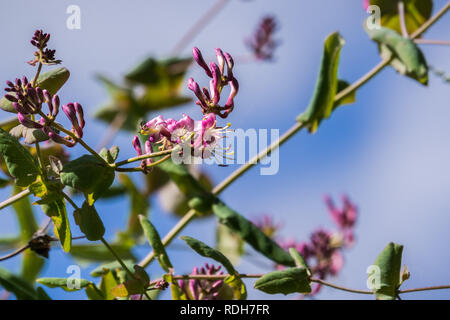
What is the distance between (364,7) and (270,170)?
917 mm

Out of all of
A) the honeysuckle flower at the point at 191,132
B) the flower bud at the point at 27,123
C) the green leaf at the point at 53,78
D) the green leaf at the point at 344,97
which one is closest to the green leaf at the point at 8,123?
the green leaf at the point at 53,78

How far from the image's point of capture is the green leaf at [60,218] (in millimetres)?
1123

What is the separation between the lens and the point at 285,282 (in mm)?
1205

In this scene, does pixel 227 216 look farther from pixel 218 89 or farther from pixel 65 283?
pixel 218 89

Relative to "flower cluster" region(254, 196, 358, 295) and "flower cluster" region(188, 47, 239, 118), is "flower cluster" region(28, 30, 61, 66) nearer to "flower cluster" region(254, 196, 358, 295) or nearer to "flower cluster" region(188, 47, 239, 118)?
"flower cluster" region(188, 47, 239, 118)

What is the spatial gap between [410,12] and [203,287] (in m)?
1.11

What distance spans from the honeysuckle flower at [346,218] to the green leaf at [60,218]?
1374mm

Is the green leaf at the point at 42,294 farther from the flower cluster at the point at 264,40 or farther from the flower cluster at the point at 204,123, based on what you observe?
the flower cluster at the point at 264,40

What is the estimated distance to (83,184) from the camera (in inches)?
39.8

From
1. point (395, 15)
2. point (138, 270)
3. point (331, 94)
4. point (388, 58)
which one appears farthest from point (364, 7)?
point (138, 270)

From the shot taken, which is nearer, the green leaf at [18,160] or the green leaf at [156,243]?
the green leaf at [18,160]

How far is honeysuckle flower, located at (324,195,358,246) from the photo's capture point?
90.8 inches

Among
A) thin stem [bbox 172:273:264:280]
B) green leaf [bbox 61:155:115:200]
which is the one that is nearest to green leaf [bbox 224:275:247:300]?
thin stem [bbox 172:273:264:280]

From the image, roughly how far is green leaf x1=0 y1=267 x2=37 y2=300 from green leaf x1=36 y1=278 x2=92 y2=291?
80mm
